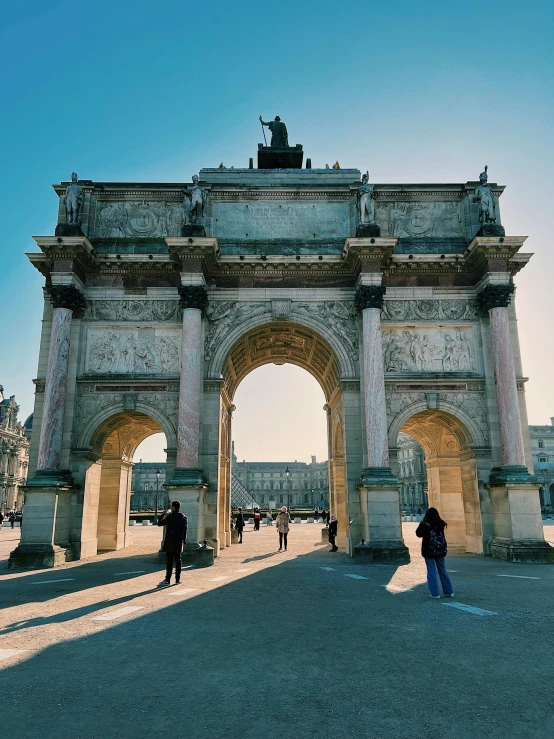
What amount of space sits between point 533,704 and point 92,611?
7.26 m

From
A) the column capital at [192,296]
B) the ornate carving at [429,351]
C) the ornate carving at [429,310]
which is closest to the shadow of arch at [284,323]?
the ornate carving at [429,351]

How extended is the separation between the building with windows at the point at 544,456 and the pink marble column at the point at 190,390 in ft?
292

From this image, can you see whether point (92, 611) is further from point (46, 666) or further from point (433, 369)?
point (433, 369)

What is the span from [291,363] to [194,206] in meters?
9.86

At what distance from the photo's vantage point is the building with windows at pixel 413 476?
87.0m

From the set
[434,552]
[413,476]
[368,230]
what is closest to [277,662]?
[434,552]

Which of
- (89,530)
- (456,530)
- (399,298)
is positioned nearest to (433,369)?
(399,298)

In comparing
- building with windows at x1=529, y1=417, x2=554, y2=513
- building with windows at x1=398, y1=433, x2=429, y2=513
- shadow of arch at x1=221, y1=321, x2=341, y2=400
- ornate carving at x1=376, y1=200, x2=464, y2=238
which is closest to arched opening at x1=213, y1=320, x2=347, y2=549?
shadow of arch at x1=221, y1=321, x2=341, y2=400

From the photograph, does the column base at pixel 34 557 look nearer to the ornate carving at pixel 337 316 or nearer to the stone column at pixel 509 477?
the ornate carving at pixel 337 316

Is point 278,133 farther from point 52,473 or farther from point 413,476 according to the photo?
point 413,476

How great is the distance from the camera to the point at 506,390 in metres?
19.8

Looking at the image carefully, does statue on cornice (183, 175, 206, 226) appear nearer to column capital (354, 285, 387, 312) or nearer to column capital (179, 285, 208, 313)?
column capital (179, 285, 208, 313)

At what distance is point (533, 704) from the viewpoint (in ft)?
15.3

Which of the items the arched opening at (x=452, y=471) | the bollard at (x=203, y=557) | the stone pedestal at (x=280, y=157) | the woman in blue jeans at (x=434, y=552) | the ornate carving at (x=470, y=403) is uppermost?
the stone pedestal at (x=280, y=157)
